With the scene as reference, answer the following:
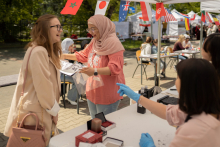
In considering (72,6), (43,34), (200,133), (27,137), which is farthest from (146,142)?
(72,6)

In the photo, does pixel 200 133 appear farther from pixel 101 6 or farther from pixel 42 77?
pixel 101 6

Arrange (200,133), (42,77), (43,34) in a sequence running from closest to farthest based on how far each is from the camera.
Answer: (200,133) < (42,77) < (43,34)

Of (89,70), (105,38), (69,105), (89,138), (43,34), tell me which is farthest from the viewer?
(69,105)

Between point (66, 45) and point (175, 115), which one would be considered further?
point (66, 45)

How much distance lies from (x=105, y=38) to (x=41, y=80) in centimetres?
103

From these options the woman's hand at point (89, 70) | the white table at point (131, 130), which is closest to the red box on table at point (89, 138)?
the white table at point (131, 130)

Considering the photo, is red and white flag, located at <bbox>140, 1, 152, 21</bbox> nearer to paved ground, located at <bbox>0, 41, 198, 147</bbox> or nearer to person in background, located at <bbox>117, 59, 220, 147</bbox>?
paved ground, located at <bbox>0, 41, 198, 147</bbox>

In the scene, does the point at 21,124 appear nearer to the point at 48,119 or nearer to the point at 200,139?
the point at 48,119

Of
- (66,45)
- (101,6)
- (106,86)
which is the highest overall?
(101,6)

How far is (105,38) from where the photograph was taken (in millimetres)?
2545

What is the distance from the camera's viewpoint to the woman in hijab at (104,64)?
8.05ft

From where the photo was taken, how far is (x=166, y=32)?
2386 cm

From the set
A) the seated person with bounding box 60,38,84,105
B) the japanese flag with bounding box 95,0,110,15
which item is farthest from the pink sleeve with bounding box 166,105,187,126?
the seated person with bounding box 60,38,84,105

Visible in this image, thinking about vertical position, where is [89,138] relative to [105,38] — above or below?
below
